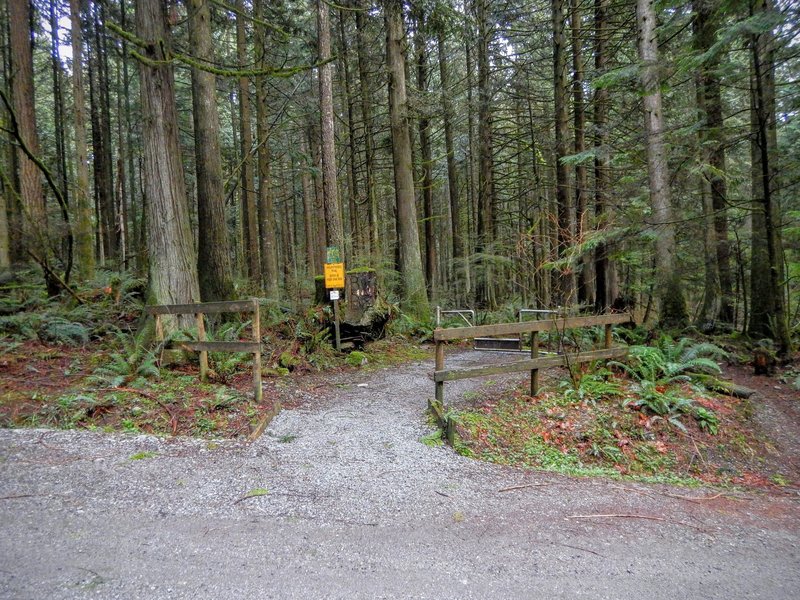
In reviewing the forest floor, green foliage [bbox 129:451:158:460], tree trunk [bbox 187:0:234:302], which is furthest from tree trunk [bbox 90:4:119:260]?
green foliage [bbox 129:451:158:460]

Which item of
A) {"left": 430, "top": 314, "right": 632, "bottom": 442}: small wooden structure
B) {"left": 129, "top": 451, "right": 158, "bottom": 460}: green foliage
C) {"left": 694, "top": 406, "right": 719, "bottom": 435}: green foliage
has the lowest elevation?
{"left": 694, "top": 406, "right": 719, "bottom": 435}: green foliage

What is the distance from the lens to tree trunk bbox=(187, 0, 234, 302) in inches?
385

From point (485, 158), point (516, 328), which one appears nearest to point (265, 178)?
point (485, 158)

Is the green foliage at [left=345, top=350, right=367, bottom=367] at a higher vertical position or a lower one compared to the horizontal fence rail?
lower

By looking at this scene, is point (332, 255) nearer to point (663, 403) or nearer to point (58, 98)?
point (663, 403)

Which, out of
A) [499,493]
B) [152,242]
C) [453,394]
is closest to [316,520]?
[499,493]

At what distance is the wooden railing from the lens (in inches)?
234

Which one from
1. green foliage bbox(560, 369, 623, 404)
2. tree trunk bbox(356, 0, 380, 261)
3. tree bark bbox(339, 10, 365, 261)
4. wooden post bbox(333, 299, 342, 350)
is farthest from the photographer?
tree bark bbox(339, 10, 365, 261)

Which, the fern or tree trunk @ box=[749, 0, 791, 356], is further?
the fern

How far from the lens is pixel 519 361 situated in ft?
21.3

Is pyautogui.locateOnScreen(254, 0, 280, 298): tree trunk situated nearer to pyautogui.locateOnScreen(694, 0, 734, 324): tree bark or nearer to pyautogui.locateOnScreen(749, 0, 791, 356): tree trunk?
pyautogui.locateOnScreen(694, 0, 734, 324): tree bark

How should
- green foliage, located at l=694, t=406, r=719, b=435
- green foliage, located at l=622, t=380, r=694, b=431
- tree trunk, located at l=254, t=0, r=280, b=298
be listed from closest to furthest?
1. green foliage, located at l=694, t=406, r=719, b=435
2. green foliage, located at l=622, t=380, r=694, b=431
3. tree trunk, located at l=254, t=0, r=280, b=298

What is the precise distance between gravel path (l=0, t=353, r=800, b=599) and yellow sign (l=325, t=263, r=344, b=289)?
5.17 m

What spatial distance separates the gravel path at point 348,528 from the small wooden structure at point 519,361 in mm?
1177
